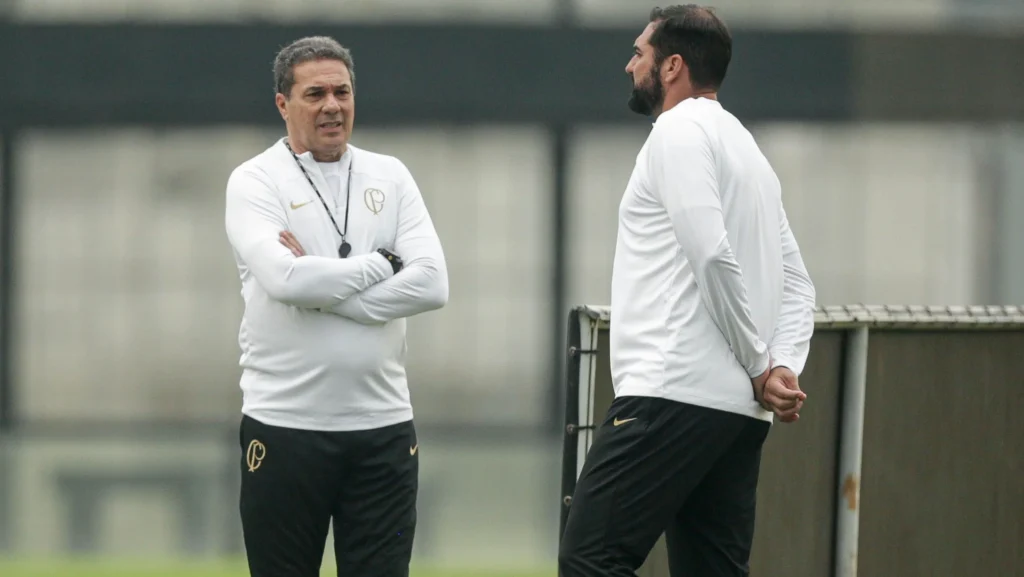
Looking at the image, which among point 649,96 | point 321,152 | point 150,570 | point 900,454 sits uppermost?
point 649,96

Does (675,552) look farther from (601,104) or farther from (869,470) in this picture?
(601,104)

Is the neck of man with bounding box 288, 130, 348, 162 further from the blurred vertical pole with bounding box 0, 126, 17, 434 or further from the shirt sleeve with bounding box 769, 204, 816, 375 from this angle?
the blurred vertical pole with bounding box 0, 126, 17, 434

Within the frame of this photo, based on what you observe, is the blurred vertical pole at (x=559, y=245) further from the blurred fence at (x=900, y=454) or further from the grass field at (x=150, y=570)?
the blurred fence at (x=900, y=454)

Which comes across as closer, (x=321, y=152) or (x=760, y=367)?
(x=760, y=367)

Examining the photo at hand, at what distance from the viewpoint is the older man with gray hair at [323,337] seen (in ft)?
10.6

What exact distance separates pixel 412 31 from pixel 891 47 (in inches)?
100

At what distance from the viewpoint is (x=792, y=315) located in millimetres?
3189

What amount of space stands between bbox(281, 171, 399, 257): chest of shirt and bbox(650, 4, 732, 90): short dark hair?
730 mm

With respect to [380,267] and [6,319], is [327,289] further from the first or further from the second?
[6,319]

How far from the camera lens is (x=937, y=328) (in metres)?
3.94

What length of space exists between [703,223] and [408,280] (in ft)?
2.42

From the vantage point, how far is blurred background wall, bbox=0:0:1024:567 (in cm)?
752

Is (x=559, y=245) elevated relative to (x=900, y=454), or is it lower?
elevated

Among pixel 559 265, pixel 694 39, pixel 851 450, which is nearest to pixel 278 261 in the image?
pixel 694 39
